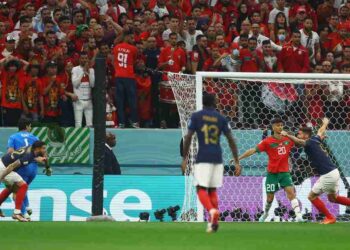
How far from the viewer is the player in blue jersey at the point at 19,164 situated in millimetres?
19922

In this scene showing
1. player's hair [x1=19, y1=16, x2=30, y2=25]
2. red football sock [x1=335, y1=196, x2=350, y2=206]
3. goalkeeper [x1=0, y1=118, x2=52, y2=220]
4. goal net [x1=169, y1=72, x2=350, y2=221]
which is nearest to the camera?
red football sock [x1=335, y1=196, x2=350, y2=206]

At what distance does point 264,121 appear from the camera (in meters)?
23.0

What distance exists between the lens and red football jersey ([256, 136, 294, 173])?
Answer: 2073 cm

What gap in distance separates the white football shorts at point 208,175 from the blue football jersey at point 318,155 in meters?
4.07

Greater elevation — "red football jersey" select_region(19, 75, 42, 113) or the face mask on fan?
the face mask on fan

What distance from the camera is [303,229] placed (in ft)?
57.4

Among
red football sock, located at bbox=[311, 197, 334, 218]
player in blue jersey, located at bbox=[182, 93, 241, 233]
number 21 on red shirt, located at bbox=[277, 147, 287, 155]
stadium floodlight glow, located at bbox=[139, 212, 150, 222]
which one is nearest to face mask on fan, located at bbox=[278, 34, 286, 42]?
number 21 on red shirt, located at bbox=[277, 147, 287, 155]

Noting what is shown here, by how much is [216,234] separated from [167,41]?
9.77 metres

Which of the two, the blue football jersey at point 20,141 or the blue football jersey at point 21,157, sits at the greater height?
the blue football jersey at point 20,141

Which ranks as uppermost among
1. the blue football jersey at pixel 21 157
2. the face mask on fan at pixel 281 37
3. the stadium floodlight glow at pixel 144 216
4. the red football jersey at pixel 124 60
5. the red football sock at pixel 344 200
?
the face mask on fan at pixel 281 37

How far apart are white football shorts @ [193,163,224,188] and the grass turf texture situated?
0.72 metres

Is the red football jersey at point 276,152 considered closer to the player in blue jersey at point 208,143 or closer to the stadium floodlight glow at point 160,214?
the stadium floodlight glow at point 160,214

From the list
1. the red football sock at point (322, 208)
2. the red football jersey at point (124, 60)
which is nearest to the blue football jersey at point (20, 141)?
the red football jersey at point (124, 60)

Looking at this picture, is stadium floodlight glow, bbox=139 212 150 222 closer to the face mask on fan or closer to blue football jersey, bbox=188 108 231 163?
blue football jersey, bbox=188 108 231 163
